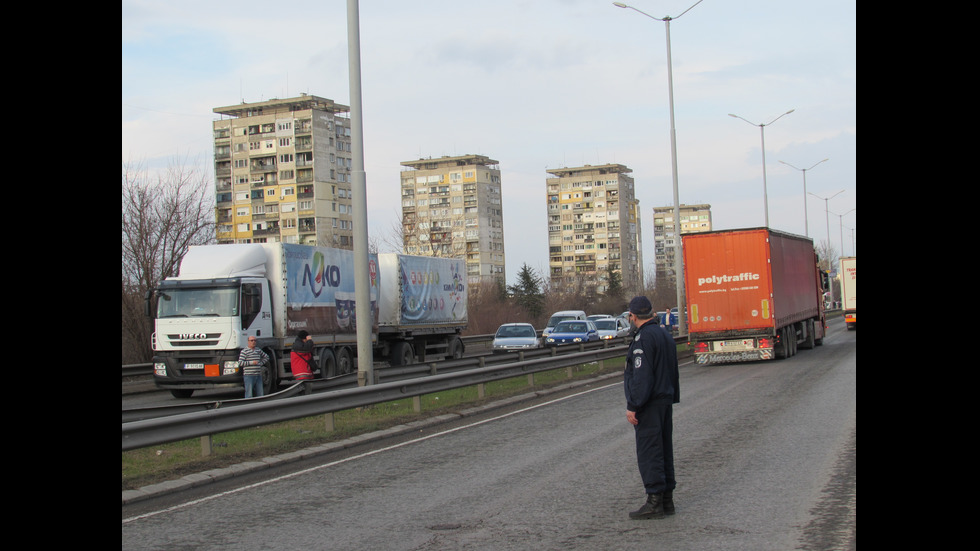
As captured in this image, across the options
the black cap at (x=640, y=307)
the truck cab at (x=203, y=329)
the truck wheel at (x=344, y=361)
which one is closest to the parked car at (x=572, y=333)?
the truck wheel at (x=344, y=361)

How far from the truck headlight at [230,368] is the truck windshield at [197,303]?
1.06 meters

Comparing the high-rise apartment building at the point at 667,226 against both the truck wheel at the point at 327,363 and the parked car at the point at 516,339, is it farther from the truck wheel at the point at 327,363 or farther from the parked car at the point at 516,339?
the truck wheel at the point at 327,363

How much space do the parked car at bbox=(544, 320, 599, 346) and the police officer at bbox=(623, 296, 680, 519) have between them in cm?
3006

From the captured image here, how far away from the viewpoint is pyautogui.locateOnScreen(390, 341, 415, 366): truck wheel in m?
29.0

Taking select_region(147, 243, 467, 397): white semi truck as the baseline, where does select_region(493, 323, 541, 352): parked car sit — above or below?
below

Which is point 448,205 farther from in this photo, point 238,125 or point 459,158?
point 238,125

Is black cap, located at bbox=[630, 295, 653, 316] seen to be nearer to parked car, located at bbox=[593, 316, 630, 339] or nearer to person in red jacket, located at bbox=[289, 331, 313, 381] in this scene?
person in red jacket, located at bbox=[289, 331, 313, 381]

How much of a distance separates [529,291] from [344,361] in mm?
57238

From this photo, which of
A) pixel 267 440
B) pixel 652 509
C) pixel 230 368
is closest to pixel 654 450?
pixel 652 509

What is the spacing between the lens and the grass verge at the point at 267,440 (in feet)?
33.7

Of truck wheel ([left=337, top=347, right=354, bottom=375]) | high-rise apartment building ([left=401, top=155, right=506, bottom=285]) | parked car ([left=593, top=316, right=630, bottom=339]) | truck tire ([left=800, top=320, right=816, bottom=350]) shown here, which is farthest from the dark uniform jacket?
high-rise apartment building ([left=401, top=155, right=506, bottom=285])

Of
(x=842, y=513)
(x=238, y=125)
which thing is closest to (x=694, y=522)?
(x=842, y=513)
